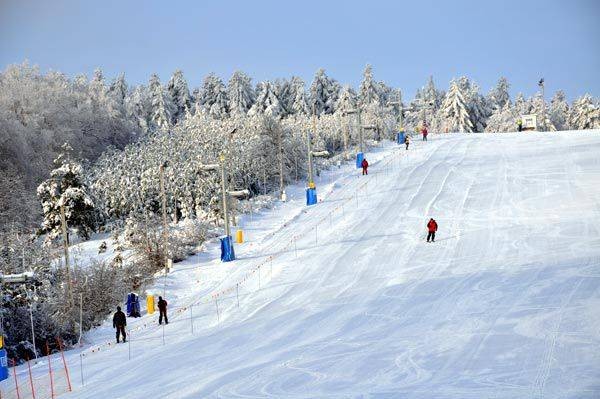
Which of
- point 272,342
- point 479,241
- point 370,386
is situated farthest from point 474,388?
point 479,241

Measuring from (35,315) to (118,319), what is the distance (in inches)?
181

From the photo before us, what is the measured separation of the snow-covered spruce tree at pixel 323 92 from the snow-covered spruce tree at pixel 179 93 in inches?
848

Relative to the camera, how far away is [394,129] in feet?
281

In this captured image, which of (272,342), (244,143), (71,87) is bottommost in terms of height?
(272,342)

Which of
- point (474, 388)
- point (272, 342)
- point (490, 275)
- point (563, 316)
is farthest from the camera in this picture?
point (490, 275)

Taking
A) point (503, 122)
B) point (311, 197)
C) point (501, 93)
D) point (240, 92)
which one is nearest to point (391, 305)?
point (311, 197)

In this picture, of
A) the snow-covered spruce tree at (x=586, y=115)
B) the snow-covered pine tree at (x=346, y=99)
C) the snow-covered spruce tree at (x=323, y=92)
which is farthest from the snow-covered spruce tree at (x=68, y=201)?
the snow-covered spruce tree at (x=586, y=115)

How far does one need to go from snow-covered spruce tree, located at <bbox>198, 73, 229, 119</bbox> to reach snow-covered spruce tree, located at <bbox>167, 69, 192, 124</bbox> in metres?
2.70

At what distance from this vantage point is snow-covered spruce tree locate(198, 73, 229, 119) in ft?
371

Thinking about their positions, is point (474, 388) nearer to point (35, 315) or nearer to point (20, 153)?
point (35, 315)

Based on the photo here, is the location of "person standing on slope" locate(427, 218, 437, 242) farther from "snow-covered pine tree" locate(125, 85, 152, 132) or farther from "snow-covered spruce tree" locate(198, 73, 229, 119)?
"snow-covered spruce tree" locate(198, 73, 229, 119)

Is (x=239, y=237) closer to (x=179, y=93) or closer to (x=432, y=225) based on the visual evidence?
(x=432, y=225)

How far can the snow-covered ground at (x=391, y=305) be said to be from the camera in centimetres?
1517

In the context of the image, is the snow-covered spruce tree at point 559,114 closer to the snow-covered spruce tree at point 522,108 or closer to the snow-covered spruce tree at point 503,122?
the snow-covered spruce tree at point 522,108
